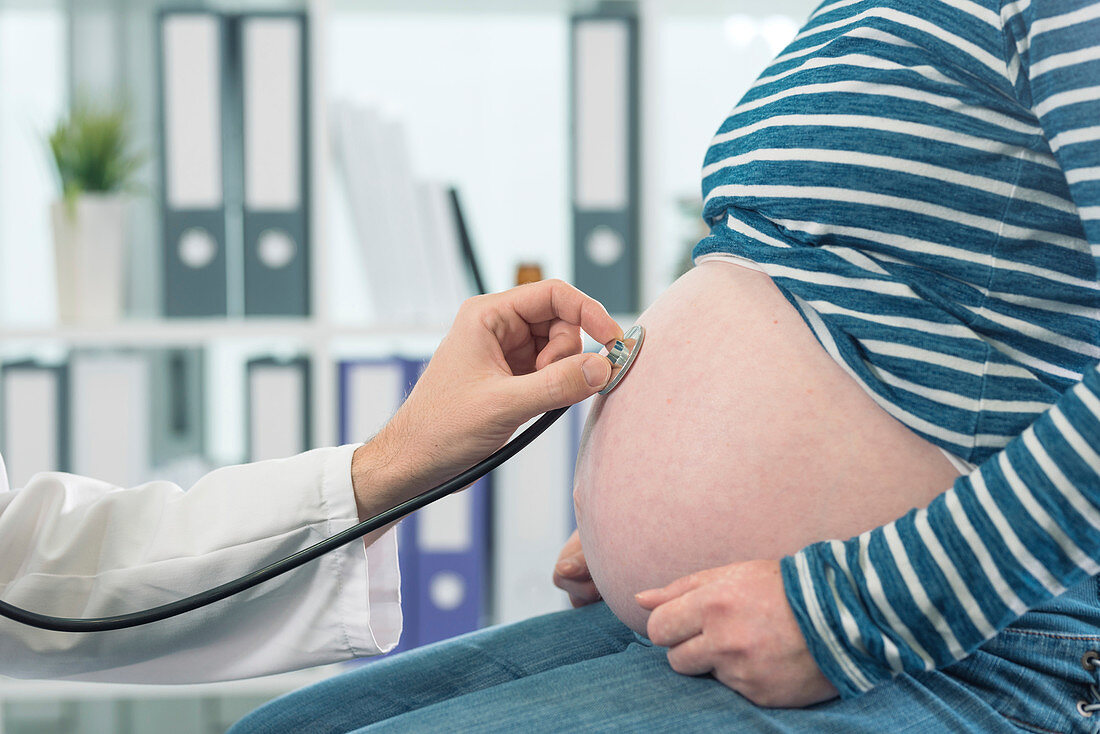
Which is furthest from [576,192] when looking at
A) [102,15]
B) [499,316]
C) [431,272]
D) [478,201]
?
[102,15]

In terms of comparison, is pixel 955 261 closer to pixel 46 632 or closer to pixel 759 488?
pixel 759 488

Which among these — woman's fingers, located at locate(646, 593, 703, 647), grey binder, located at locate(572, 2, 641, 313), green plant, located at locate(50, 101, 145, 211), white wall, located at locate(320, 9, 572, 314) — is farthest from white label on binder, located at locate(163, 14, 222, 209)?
woman's fingers, located at locate(646, 593, 703, 647)

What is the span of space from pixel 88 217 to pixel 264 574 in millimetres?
1079

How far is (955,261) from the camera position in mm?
586

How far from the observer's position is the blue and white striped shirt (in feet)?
1.68

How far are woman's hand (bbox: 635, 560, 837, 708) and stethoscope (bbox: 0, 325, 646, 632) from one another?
0.64 feet

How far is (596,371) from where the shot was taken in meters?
0.69

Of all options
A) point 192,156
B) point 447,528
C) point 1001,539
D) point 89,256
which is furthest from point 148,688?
point 1001,539

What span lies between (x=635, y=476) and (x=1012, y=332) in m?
0.28

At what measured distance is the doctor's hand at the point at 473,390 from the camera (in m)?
0.74

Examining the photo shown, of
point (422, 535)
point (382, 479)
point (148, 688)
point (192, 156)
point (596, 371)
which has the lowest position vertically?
point (148, 688)

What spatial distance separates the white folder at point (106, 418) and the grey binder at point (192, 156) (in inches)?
6.9

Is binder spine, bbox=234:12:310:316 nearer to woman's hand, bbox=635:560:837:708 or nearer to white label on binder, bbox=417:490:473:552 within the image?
white label on binder, bbox=417:490:473:552

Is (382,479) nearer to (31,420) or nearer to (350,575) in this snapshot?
(350,575)
